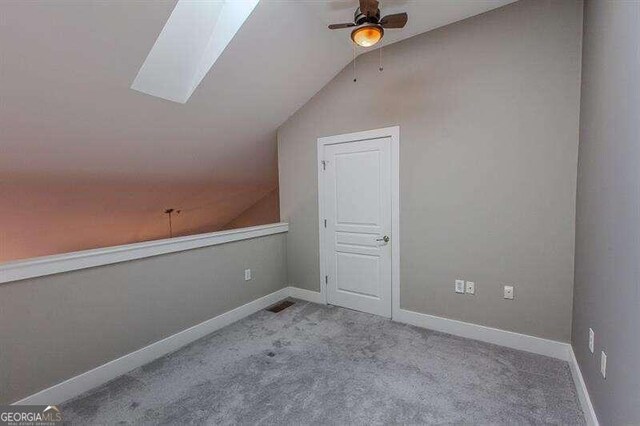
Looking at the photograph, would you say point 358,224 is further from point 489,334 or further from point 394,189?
point 489,334

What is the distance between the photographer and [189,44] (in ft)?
8.02

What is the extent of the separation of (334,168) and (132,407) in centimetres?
265

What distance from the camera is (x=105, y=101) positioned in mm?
2285

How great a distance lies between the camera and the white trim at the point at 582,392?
5.61 feet

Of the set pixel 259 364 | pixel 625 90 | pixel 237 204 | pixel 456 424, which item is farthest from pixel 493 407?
pixel 237 204

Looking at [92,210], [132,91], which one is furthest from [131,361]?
[92,210]

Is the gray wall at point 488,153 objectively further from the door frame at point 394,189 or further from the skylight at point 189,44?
the skylight at point 189,44

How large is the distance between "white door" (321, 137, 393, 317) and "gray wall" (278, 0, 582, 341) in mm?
195

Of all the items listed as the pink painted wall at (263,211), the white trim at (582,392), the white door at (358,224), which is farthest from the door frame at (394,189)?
the pink painted wall at (263,211)

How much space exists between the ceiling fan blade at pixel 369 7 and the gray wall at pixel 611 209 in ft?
4.02

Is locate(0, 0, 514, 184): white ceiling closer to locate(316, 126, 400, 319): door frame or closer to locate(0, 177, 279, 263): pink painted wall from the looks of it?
locate(0, 177, 279, 263): pink painted wall

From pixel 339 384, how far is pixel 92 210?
11.8 feet

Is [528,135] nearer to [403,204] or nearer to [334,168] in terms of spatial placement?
[403,204]
